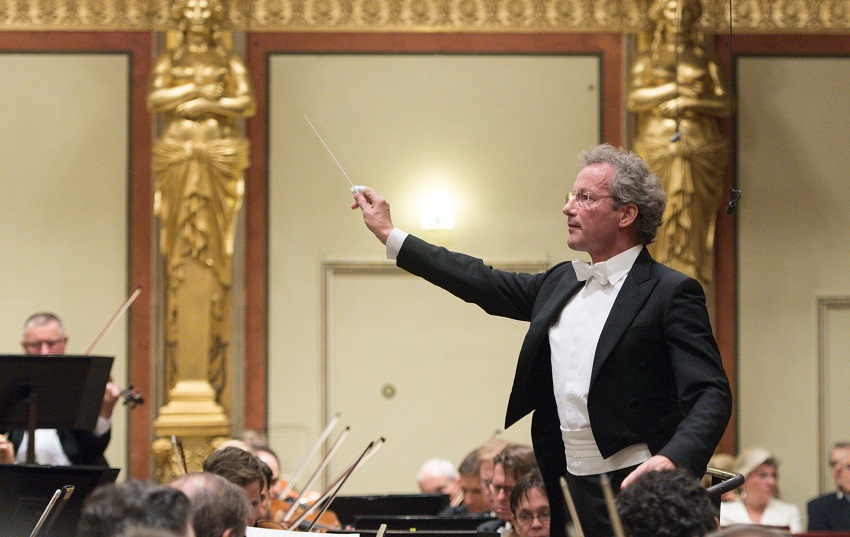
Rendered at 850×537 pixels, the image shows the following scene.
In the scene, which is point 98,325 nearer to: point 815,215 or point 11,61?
point 11,61

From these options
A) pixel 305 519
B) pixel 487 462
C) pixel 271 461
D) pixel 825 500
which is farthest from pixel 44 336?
pixel 825 500

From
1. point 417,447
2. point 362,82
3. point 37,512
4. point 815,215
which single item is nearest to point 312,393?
point 417,447

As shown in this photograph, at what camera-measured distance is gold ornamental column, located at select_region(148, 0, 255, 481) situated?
641cm

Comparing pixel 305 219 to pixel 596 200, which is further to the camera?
pixel 305 219

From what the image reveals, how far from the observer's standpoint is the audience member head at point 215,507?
7.13ft

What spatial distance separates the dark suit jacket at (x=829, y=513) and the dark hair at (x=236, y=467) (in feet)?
11.1

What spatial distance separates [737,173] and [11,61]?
155 inches

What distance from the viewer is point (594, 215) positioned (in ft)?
9.23

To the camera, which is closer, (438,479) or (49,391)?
(49,391)

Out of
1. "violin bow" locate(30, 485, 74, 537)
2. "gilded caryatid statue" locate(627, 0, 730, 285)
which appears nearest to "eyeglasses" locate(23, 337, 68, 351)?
"violin bow" locate(30, 485, 74, 537)

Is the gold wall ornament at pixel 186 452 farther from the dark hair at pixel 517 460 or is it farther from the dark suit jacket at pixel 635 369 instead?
the dark suit jacket at pixel 635 369

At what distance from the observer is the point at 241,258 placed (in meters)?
6.86

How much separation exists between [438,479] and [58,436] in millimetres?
1812

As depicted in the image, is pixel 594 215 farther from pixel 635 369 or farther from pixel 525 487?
pixel 525 487
